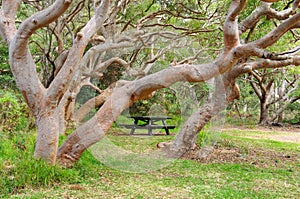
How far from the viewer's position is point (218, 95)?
285 inches

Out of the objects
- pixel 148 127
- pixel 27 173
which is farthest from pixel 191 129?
pixel 27 173

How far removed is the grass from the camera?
14.8 feet

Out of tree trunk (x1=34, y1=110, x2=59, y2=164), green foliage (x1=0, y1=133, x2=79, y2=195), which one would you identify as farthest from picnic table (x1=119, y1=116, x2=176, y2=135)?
green foliage (x1=0, y1=133, x2=79, y2=195)

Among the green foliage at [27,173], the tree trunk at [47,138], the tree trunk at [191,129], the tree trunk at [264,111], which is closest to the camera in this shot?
the green foliage at [27,173]

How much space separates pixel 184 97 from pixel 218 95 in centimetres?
120

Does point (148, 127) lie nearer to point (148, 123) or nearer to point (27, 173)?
point (148, 123)

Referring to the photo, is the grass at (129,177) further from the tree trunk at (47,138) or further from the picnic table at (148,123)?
the picnic table at (148,123)

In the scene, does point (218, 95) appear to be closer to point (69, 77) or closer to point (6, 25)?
point (69, 77)

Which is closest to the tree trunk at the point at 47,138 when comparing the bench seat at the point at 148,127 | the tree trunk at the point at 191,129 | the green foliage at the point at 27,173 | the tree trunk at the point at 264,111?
the green foliage at the point at 27,173

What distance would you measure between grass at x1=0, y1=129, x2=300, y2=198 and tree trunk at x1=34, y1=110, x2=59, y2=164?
0.18m

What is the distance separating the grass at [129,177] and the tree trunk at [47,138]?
0.18 m

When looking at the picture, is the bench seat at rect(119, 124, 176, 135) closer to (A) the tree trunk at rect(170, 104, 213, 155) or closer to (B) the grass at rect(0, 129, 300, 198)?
(B) the grass at rect(0, 129, 300, 198)

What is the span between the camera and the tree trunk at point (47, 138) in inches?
197

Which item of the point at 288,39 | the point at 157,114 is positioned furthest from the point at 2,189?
the point at 288,39
